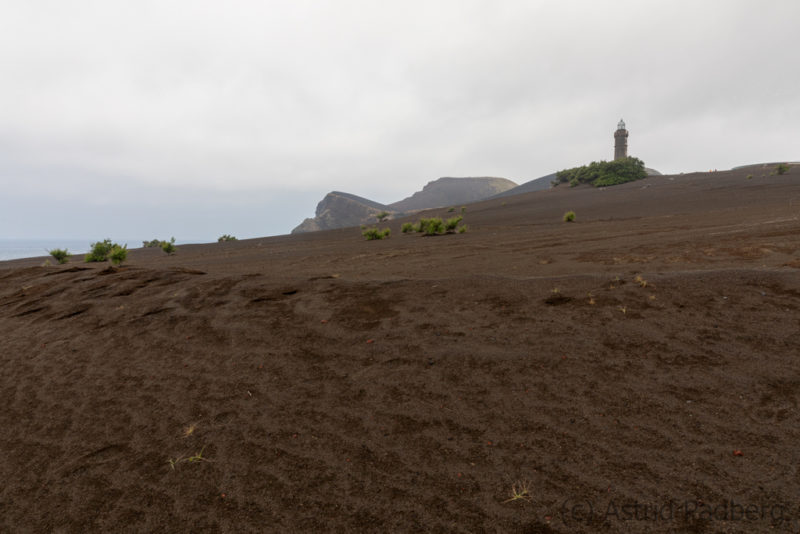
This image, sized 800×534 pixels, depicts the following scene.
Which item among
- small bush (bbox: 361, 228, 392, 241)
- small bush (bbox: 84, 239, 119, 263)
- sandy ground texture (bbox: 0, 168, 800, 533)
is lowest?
sandy ground texture (bbox: 0, 168, 800, 533)

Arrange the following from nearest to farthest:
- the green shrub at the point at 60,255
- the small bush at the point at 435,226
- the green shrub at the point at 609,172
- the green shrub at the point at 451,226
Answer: the green shrub at the point at 60,255, the small bush at the point at 435,226, the green shrub at the point at 451,226, the green shrub at the point at 609,172

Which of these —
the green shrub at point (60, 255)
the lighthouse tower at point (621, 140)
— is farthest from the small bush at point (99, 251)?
the lighthouse tower at point (621, 140)

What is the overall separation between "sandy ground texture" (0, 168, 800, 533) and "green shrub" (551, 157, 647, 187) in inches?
1692

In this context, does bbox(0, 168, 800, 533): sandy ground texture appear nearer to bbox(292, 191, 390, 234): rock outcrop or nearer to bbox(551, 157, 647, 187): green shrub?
bbox(551, 157, 647, 187): green shrub

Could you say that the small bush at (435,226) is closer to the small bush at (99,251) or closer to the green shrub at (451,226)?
the green shrub at (451,226)

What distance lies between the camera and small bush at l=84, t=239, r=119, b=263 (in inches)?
721

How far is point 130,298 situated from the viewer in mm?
8172

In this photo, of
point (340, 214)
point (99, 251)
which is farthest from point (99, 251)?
point (340, 214)

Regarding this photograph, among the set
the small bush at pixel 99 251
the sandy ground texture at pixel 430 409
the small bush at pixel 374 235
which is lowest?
the sandy ground texture at pixel 430 409

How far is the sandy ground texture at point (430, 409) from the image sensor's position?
246cm

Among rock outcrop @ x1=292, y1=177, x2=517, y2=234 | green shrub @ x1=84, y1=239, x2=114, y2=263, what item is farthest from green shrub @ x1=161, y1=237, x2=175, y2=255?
rock outcrop @ x1=292, y1=177, x2=517, y2=234

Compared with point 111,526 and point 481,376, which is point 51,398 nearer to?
point 111,526

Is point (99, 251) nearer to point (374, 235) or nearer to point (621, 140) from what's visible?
point (374, 235)

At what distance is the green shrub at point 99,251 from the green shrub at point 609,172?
167ft
